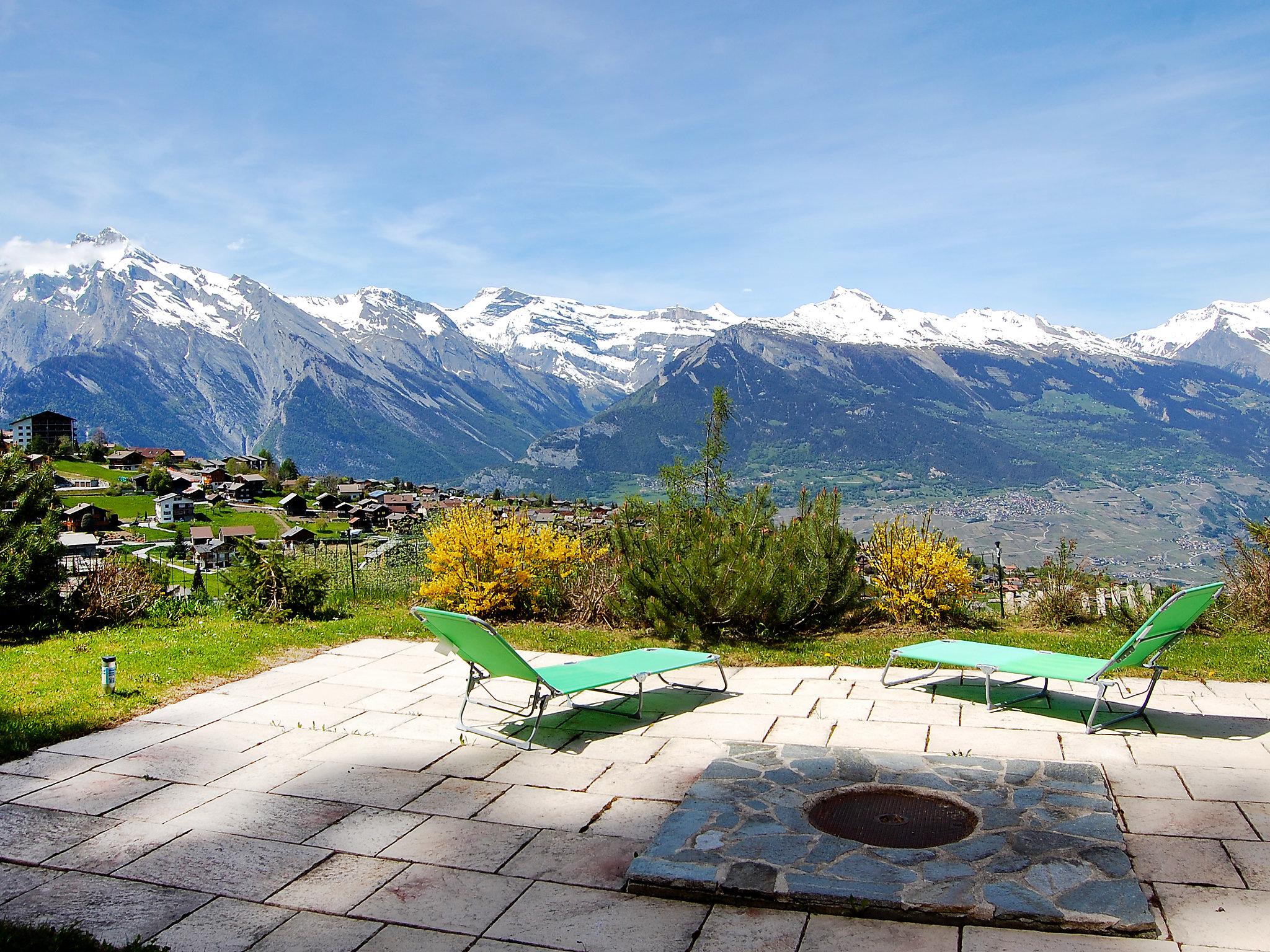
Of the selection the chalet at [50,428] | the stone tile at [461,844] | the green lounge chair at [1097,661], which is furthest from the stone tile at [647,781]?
the chalet at [50,428]

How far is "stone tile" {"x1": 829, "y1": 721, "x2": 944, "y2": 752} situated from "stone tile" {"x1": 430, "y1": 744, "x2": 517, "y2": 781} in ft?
6.18

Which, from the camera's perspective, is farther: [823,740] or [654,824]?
[823,740]

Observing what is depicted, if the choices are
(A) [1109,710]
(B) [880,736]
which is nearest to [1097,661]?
(A) [1109,710]

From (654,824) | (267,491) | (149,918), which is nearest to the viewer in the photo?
(149,918)

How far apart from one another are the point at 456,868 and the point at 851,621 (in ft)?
22.1

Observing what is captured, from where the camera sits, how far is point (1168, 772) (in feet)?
14.9

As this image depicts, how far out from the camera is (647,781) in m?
4.54

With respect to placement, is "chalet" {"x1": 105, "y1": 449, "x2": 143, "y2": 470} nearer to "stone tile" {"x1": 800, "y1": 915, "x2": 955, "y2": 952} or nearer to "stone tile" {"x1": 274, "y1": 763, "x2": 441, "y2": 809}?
"stone tile" {"x1": 274, "y1": 763, "x2": 441, "y2": 809}

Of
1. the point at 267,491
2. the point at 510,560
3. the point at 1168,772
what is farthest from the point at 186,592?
the point at 267,491

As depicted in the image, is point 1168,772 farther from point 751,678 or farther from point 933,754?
point 751,678

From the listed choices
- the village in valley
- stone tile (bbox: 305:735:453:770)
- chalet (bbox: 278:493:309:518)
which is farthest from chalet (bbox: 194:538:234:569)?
stone tile (bbox: 305:735:453:770)

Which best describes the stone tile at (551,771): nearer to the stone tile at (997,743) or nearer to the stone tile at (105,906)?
the stone tile at (105,906)

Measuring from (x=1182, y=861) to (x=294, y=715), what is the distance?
5.06 metres

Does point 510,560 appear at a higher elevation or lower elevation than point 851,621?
higher
